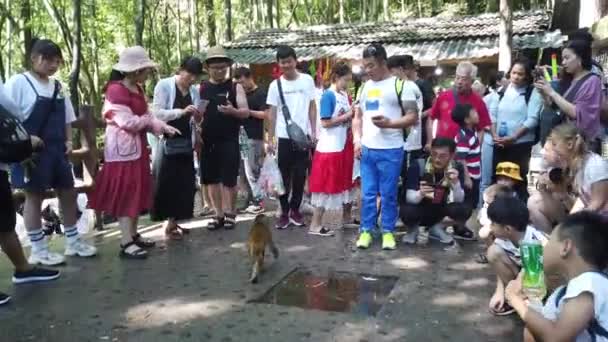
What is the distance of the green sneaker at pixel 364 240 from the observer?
5.09 meters

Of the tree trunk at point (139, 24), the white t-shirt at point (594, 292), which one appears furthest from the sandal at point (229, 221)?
the tree trunk at point (139, 24)

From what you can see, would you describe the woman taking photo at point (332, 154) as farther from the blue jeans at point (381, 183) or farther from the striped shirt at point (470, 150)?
the striped shirt at point (470, 150)

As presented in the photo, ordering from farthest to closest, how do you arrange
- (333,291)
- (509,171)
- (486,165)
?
1. (486,165)
2. (509,171)
3. (333,291)

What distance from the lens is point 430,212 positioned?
5180 millimetres

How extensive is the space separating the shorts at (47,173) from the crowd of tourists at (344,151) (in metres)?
0.01

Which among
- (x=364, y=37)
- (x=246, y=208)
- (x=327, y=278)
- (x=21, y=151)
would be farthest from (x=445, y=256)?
(x=364, y=37)

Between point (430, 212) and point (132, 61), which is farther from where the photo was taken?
point (430, 212)

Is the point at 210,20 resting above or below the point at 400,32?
above

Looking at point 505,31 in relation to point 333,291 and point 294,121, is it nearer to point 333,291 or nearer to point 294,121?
point 294,121

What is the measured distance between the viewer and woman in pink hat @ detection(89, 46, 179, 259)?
4.70m

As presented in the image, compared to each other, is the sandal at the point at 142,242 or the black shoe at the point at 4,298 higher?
the black shoe at the point at 4,298

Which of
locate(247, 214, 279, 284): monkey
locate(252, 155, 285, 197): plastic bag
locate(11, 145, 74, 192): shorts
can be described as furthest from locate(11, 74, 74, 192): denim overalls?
locate(252, 155, 285, 197): plastic bag

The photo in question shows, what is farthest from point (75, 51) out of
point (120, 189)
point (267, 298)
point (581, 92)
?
point (581, 92)

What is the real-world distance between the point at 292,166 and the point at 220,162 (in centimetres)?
74
